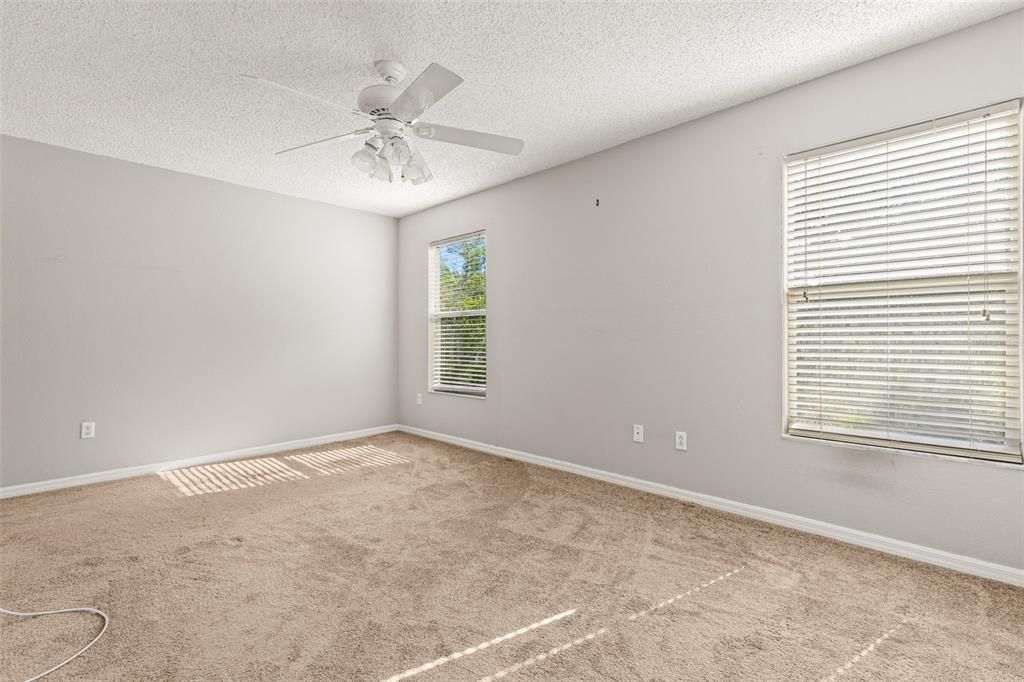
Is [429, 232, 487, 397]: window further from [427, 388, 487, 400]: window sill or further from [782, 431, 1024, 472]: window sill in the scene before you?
[782, 431, 1024, 472]: window sill

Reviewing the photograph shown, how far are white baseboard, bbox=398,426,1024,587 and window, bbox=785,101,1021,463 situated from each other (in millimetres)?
473

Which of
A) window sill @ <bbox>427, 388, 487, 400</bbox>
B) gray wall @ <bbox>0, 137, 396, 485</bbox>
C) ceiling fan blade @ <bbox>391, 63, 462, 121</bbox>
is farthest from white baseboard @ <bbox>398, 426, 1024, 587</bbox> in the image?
ceiling fan blade @ <bbox>391, 63, 462, 121</bbox>

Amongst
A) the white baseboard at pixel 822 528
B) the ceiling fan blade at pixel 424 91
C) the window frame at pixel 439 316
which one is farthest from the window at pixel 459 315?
the ceiling fan blade at pixel 424 91

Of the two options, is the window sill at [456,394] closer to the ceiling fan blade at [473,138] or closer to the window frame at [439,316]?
the window frame at [439,316]

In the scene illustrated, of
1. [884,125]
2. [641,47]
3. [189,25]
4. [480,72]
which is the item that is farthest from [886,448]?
[189,25]

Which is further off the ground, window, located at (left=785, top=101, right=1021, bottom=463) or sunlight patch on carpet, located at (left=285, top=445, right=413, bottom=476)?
window, located at (left=785, top=101, right=1021, bottom=463)

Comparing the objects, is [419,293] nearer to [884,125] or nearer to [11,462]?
[11,462]

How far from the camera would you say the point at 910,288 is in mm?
2422

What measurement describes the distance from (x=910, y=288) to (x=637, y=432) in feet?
5.78

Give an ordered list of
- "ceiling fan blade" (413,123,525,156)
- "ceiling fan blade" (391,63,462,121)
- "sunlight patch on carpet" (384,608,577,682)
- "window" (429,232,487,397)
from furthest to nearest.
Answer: "window" (429,232,487,397) → "ceiling fan blade" (413,123,525,156) → "ceiling fan blade" (391,63,462,121) → "sunlight patch on carpet" (384,608,577,682)

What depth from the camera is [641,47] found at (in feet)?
7.89

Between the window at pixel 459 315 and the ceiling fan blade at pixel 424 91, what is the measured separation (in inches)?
99.1

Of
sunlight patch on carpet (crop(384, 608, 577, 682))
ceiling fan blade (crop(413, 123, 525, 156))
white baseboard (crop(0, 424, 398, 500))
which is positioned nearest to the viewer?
sunlight patch on carpet (crop(384, 608, 577, 682))

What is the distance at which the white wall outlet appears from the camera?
3467 mm
